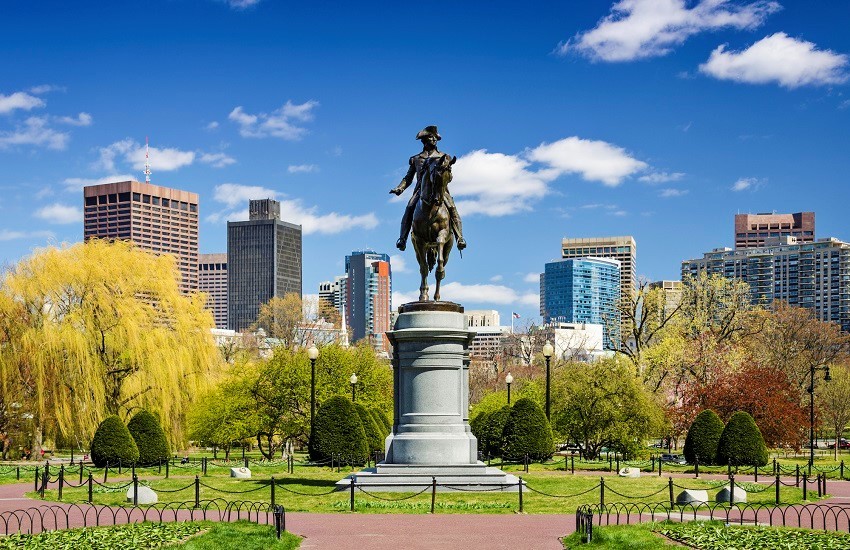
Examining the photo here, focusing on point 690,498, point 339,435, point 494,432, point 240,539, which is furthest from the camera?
point 494,432

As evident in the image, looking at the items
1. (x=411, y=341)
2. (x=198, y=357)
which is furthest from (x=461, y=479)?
(x=198, y=357)

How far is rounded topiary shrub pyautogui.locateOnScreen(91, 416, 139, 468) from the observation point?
3469cm

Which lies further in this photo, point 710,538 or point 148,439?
point 148,439

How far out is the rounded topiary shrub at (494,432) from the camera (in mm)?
40469

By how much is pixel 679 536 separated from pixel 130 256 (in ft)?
113

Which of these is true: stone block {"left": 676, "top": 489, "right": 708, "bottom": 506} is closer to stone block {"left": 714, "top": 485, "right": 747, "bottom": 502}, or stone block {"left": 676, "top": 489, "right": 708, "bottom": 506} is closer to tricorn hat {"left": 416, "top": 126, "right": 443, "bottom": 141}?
stone block {"left": 714, "top": 485, "right": 747, "bottom": 502}

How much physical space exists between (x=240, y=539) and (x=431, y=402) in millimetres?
9366

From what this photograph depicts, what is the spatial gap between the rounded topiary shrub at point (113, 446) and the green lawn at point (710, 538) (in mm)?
20624

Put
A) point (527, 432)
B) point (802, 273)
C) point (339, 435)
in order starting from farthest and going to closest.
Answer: point (802, 273)
point (527, 432)
point (339, 435)

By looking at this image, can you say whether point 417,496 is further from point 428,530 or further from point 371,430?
point 371,430

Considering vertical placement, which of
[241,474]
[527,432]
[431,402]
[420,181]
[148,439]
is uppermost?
[420,181]

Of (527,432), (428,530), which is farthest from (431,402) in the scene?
(527,432)

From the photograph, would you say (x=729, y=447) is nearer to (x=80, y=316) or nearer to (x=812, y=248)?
(x=80, y=316)

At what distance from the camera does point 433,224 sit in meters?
27.1
